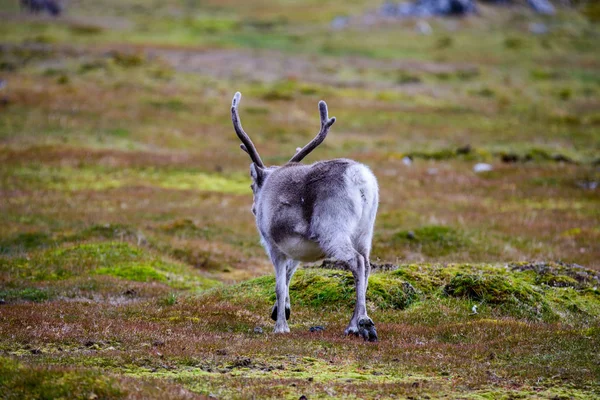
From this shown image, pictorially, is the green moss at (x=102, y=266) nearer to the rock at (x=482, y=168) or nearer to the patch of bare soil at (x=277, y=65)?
the rock at (x=482, y=168)

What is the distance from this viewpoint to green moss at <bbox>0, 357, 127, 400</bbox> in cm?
841

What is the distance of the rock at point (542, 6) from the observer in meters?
130

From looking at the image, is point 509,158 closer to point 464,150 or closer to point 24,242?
point 464,150

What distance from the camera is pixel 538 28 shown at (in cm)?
11144

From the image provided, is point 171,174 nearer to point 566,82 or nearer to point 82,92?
point 82,92

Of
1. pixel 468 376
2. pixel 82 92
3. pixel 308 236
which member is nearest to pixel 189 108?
pixel 82 92

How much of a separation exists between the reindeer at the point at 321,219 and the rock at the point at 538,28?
10386 centimetres

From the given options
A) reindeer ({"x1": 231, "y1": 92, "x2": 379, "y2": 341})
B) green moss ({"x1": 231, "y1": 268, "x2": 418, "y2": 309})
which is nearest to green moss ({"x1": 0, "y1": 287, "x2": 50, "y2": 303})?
green moss ({"x1": 231, "y1": 268, "x2": 418, "y2": 309})

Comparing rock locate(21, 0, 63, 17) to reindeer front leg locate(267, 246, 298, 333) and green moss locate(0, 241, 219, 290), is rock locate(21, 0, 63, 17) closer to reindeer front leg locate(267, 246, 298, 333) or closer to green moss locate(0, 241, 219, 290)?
green moss locate(0, 241, 219, 290)

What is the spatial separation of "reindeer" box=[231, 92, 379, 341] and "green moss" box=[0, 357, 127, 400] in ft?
15.1

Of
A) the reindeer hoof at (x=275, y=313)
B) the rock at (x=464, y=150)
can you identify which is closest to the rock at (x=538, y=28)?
the rock at (x=464, y=150)

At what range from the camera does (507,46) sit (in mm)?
93625

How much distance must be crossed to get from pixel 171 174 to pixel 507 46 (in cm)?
6920

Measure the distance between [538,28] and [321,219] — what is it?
109 m
